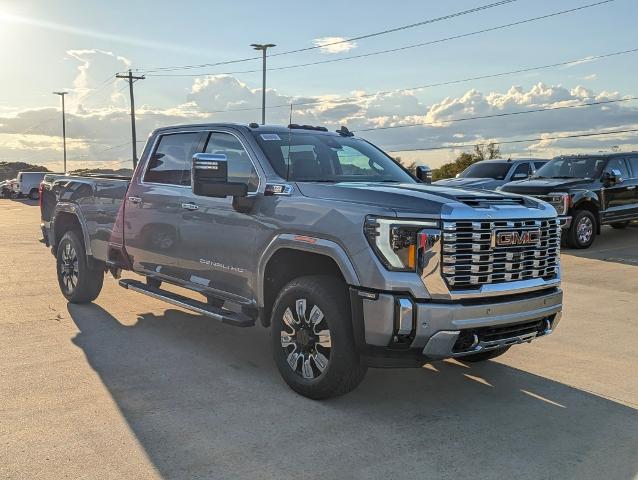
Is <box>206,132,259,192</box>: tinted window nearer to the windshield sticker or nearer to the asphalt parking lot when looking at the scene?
the windshield sticker

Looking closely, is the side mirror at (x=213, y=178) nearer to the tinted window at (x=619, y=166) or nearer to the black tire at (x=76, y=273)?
the black tire at (x=76, y=273)

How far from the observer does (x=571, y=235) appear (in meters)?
13.7

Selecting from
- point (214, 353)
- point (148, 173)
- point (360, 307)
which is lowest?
point (214, 353)

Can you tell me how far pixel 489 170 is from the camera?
17156 mm

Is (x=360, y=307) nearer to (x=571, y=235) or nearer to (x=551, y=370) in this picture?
(x=551, y=370)

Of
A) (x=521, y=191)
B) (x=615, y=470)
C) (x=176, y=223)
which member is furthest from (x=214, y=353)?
(x=521, y=191)

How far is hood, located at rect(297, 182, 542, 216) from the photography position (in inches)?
164

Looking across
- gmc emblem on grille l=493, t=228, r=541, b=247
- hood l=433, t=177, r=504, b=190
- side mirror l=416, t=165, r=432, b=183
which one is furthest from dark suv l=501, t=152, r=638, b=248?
gmc emblem on grille l=493, t=228, r=541, b=247

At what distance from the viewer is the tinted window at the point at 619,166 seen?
47.6 ft

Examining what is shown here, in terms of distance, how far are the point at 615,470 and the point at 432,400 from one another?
1.38 metres

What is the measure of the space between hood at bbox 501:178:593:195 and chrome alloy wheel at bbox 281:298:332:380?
1015cm

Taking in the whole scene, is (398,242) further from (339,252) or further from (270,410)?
(270,410)

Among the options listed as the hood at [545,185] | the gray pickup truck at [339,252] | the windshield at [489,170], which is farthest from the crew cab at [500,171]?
the gray pickup truck at [339,252]

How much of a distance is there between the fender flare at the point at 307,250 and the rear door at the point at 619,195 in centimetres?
1140
